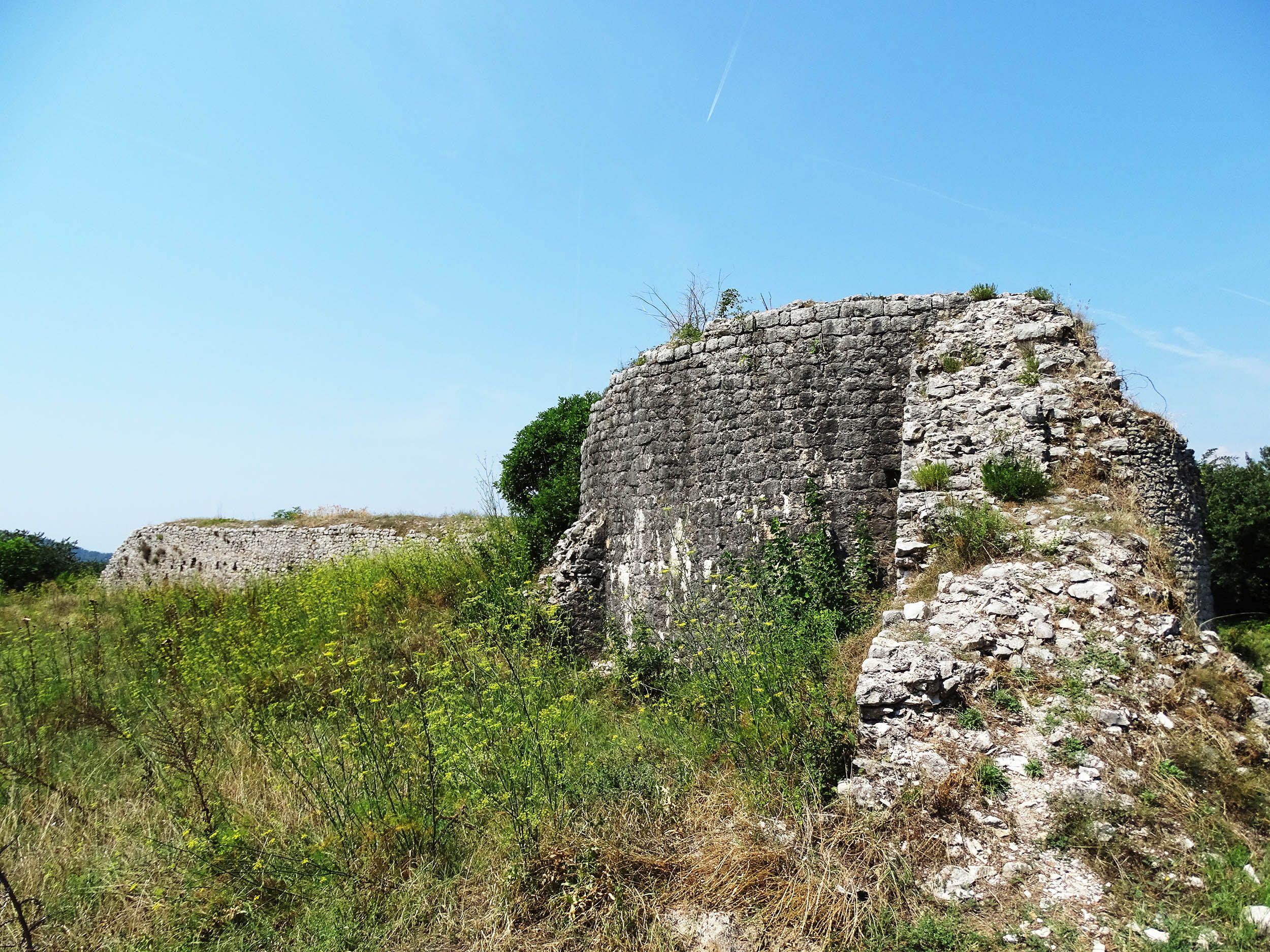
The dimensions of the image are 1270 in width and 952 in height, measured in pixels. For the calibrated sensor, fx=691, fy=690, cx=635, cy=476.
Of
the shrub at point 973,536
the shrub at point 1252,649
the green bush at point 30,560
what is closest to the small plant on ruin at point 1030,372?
the shrub at point 973,536

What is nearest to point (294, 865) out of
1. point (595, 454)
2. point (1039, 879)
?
point (1039, 879)

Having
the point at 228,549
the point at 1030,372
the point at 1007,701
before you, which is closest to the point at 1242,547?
the point at 1030,372

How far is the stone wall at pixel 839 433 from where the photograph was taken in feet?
19.7

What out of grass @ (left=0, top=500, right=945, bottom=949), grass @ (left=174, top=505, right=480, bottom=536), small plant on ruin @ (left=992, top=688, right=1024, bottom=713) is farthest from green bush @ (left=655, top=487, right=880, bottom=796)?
grass @ (left=174, top=505, right=480, bottom=536)

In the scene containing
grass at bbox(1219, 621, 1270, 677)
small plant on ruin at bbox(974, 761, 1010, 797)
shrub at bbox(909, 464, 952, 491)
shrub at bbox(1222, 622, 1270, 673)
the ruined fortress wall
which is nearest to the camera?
small plant on ruin at bbox(974, 761, 1010, 797)

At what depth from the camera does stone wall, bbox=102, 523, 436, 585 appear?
17.5 m

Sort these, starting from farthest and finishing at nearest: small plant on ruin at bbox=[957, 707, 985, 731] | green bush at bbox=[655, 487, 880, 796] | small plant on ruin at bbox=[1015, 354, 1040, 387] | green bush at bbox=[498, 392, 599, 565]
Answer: green bush at bbox=[498, 392, 599, 565]
small plant on ruin at bbox=[1015, 354, 1040, 387]
green bush at bbox=[655, 487, 880, 796]
small plant on ruin at bbox=[957, 707, 985, 731]

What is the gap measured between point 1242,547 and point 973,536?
24273mm

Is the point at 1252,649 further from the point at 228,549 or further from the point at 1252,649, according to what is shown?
the point at 228,549

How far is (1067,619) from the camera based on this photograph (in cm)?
447

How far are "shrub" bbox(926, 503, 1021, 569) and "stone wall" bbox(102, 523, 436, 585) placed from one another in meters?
10.9

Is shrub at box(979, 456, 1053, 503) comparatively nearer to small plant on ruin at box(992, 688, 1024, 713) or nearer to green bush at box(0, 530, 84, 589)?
small plant on ruin at box(992, 688, 1024, 713)

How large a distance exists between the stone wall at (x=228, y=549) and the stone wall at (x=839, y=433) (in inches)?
273

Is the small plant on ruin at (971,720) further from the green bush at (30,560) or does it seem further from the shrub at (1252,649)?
the green bush at (30,560)
